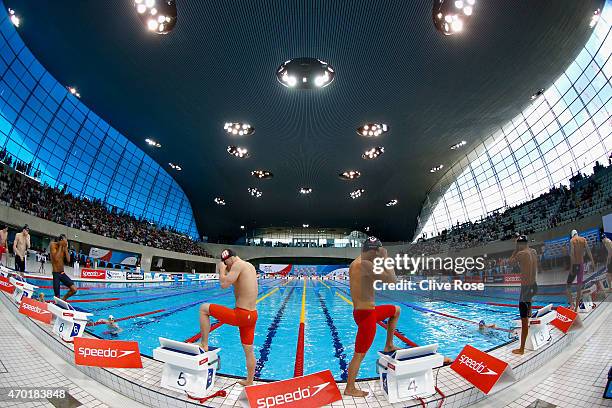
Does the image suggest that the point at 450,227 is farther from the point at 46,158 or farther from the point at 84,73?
the point at 46,158

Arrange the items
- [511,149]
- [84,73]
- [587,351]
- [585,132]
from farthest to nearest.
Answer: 1. [511,149]
2. [585,132]
3. [84,73]
4. [587,351]

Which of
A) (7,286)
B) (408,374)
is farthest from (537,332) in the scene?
(7,286)

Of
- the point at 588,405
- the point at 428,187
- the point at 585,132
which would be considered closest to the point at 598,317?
the point at 588,405

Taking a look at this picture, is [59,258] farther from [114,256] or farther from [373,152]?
[114,256]

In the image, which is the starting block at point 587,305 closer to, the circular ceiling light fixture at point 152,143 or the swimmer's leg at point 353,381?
the swimmer's leg at point 353,381

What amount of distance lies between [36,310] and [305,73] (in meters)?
11.8

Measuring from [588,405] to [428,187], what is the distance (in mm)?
30119

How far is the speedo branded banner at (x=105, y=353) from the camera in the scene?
315 centimetres

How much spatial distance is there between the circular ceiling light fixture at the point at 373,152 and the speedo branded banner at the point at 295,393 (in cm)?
1937

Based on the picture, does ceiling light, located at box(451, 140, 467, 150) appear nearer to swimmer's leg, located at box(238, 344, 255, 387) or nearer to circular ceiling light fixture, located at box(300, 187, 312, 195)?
circular ceiling light fixture, located at box(300, 187, 312, 195)

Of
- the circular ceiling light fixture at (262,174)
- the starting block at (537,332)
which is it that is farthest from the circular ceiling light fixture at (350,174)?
the starting block at (537,332)

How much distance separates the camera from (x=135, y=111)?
17156mm

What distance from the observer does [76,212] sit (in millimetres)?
21922

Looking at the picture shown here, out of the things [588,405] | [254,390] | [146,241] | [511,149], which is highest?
[511,149]
